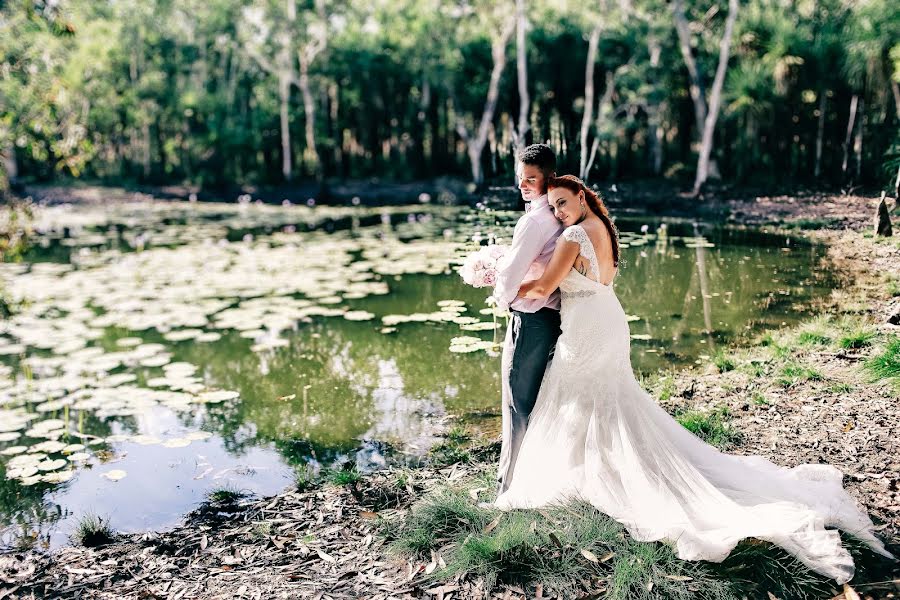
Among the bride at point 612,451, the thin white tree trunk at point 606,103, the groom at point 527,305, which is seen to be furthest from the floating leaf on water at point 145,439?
the thin white tree trunk at point 606,103

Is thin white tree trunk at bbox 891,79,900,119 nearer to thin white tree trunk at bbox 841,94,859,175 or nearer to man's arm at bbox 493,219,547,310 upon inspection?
thin white tree trunk at bbox 841,94,859,175

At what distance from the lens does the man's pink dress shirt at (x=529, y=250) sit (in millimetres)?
3047

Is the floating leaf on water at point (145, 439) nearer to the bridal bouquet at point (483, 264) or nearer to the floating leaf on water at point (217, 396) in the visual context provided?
the floating leaf on water at point (217, 396)

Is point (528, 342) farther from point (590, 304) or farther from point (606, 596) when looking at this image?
point (606, 596)

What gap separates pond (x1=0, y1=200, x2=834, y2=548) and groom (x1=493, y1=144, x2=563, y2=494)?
1.50 metres

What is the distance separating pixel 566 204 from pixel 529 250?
25cm

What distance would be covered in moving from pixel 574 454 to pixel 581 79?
21.6 meters

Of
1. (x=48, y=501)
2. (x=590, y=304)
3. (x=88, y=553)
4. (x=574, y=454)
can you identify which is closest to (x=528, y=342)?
(x=590, y=304)

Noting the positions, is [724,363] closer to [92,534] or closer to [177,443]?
[177,443]

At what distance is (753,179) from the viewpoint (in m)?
15.7

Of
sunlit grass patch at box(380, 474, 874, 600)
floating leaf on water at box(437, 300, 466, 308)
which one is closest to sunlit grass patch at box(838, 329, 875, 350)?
sunlit grass patch at box(380, 474, 874, 600)

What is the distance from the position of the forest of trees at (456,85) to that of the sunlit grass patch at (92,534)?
29.0 feet

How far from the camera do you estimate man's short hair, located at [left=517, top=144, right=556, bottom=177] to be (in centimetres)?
306

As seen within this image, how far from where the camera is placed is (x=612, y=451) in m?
3.10
